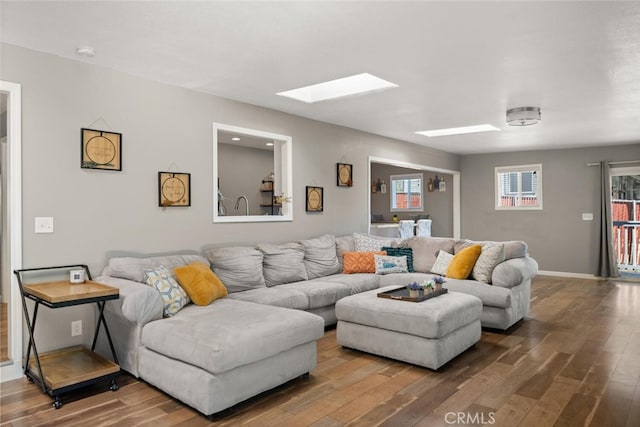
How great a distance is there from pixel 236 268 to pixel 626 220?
25.4ft

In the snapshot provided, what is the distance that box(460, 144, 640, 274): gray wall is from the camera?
8.16 m

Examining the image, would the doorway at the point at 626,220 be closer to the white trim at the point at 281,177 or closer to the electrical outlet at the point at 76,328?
the white trim at the point at 281,177

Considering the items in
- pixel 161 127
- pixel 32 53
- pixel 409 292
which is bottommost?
pixel 409 292

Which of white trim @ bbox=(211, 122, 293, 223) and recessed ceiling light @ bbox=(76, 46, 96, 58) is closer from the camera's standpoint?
recessed ceiling light @ bbox=(76, 46, 96, 58)

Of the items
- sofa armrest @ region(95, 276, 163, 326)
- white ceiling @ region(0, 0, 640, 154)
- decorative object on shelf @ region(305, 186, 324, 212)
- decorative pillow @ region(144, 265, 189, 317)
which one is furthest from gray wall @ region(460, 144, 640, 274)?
sofa armrest @ region(95, 276, 163, 326)

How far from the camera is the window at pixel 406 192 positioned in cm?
1057

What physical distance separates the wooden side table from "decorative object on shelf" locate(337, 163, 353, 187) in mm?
3690

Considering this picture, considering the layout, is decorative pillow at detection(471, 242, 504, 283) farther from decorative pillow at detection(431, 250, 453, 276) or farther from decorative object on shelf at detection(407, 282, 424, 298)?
decorative object on shelf at detection(407, 282, 424, 298)

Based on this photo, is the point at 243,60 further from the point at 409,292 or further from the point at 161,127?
the point at 409,292

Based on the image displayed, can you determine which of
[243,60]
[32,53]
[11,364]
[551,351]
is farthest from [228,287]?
[551,351]

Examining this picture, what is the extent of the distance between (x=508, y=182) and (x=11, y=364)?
29.0 ft

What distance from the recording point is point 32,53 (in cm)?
331

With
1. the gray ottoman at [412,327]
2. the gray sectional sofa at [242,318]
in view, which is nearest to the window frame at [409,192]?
the gray sectional sofa at [242,318]

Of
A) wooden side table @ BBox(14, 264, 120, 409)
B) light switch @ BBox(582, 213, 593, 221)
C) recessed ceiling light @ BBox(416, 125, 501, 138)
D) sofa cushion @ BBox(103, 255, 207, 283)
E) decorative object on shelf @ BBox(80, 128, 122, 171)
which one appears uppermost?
recessed ceiling light @ BBox(416, 125, 501, 138)
